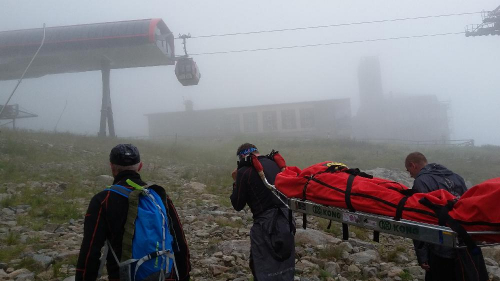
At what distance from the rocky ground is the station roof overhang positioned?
15.1 meters

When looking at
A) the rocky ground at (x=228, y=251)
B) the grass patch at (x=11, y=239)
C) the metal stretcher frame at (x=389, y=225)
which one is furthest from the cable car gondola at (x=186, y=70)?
the metal stretcher frame at (x=389, y=225)

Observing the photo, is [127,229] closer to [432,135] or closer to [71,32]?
[71,32]

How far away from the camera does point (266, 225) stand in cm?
359

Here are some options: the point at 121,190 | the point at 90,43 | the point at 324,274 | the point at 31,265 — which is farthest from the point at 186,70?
the point at 121,190

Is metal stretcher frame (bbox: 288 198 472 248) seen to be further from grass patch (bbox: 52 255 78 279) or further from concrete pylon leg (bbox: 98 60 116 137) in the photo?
concrete pylon leg (bbox: 98 60 116 137)

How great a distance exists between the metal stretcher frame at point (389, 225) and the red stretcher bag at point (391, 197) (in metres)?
0.04

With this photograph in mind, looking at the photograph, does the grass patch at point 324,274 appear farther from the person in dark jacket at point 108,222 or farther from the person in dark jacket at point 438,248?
the person in dark jacket at point 108,222

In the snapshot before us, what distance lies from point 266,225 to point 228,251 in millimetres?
2314

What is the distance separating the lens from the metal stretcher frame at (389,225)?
2.17m

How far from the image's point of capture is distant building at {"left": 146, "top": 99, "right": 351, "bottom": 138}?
44406mm

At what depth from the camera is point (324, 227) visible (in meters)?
7.17

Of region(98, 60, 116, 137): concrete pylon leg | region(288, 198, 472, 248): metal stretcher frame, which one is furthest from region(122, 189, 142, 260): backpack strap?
region(98, 60, 116, 137): concrete pylon leg

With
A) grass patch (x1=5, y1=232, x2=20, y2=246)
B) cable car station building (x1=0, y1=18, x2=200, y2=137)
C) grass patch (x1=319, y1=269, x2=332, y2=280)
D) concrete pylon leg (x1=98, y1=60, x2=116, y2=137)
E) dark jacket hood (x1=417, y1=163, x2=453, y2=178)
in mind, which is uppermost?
cable car station building (x1=0, y1=18, x2=200, y2=137)

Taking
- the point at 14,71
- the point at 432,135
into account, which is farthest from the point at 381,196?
the point at 432,135
